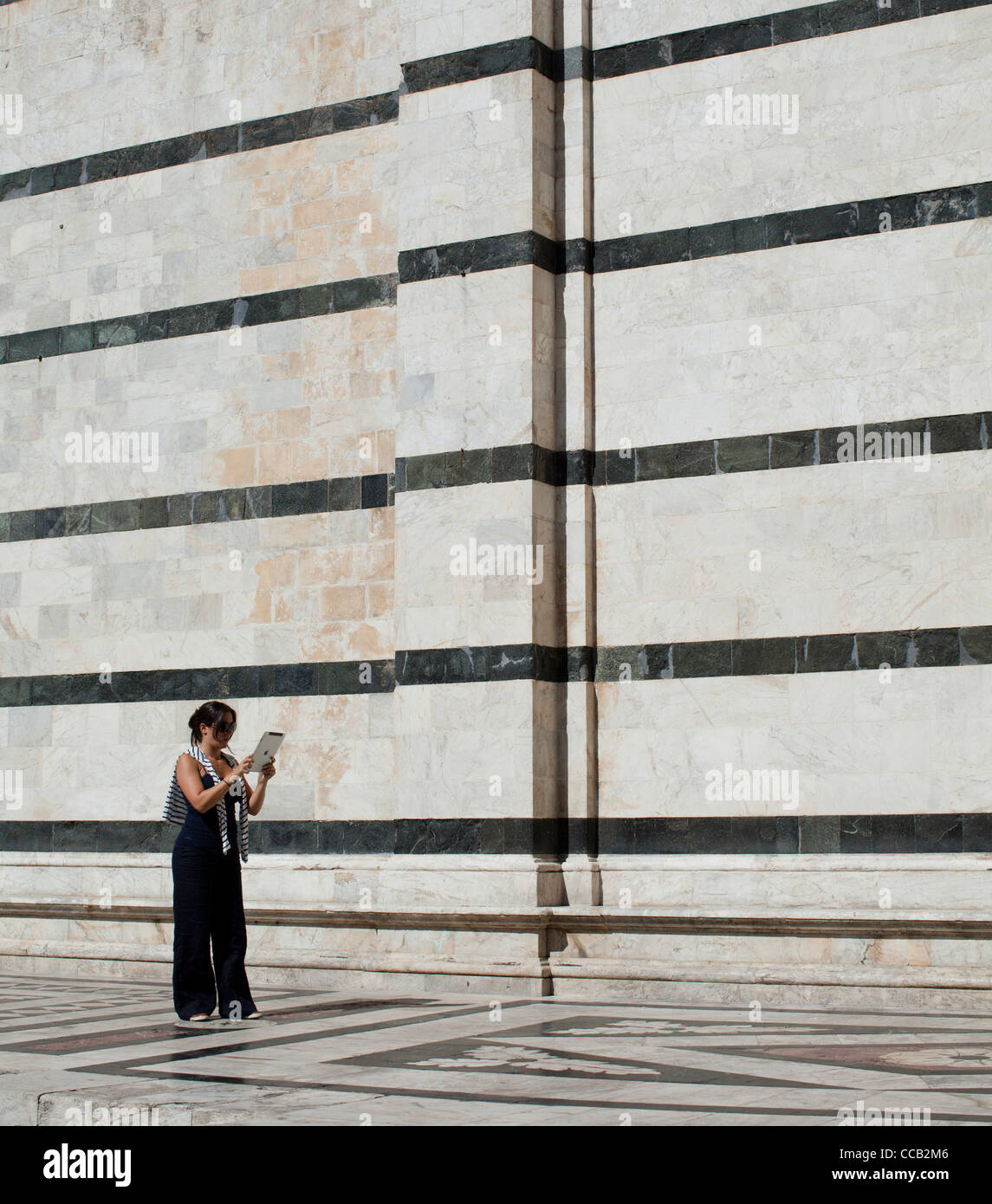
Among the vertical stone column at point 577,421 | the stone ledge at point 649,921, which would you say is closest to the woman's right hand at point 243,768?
the stone ledge at point 649,921

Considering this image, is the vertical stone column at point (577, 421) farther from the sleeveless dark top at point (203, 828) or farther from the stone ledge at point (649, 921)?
the sleeveless dark top at point (203, 828)

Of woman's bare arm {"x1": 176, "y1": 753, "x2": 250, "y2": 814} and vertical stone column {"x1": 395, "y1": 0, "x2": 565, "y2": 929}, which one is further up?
vertical stone column {"x1": 395, "y1": 0, "x2": 565, "y2": 929}

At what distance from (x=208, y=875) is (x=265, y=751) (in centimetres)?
75

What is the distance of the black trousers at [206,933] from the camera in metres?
7.84

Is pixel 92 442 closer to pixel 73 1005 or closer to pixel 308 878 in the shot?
pixel 308 878

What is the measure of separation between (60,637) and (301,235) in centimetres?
365

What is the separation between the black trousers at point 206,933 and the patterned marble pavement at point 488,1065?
0.17m

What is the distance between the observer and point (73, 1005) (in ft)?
29.0

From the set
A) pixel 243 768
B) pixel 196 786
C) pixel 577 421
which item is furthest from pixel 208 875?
pixel 577 421

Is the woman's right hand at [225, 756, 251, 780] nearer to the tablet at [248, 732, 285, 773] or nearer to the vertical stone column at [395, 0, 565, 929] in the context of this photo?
the tablet at [248, 732, 285, 773]

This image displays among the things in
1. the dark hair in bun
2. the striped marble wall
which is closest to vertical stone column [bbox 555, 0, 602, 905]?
the striped marble wall

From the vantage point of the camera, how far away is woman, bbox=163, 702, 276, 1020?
7852 millimetres

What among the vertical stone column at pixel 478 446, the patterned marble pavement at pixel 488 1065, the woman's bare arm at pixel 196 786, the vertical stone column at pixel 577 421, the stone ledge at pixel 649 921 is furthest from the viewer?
the vertical stone column at pixel 577 421
